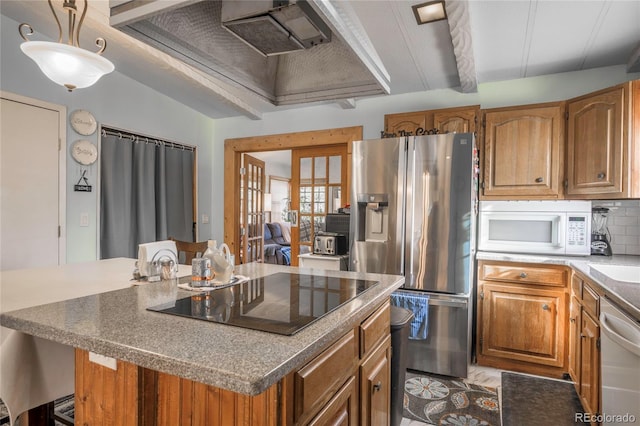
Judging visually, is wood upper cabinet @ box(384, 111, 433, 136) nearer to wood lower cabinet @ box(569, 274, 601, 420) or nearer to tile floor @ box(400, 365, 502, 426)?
wood lower cabinet @ box(569, 274, 601, 420)

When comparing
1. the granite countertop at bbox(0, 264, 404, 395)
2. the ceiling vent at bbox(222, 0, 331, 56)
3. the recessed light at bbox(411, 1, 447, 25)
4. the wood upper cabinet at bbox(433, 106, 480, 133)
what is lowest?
the granite countertop at bbox(0, 264, 404, 395)

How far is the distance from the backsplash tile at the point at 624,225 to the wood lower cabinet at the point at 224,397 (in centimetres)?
277

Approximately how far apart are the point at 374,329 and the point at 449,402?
53.1 inches

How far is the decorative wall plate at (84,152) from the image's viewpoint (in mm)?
3189

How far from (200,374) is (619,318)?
5.76 feet

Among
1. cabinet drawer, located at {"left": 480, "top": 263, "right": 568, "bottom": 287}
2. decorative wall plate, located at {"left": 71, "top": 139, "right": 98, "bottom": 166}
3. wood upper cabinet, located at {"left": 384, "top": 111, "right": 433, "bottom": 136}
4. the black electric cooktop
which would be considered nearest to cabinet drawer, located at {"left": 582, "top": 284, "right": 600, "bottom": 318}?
cabinet drawer, located at {"left": 480, "top": 263, "right": 568, "bottom": 287}

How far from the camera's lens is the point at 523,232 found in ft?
9.86

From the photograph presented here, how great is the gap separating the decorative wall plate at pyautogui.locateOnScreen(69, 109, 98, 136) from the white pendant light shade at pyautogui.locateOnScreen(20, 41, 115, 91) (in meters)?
1.52

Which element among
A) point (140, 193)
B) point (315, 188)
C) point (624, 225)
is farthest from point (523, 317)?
point (140, 193)

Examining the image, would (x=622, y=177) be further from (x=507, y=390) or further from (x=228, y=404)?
(x=228, y=404)

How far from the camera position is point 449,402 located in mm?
2342

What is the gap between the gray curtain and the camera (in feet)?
11.4

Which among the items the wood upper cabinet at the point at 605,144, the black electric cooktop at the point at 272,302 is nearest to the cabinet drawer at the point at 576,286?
the wood upper cabinet at the point at 605,144

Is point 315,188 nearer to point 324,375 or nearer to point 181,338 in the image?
point 324,375
